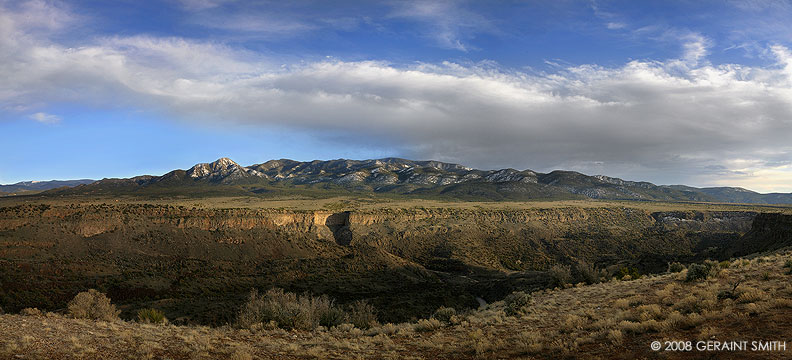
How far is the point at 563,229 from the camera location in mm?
86688

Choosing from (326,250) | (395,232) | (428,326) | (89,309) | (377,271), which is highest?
(428,326)

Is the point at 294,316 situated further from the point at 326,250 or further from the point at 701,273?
the point at 326,250

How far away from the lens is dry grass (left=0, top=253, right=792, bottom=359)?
10.2 meters

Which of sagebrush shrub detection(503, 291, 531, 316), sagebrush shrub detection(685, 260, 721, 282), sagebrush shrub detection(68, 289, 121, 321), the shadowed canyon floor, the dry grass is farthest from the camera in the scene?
sagebrush shrub detection(68, 289, 121, 321)

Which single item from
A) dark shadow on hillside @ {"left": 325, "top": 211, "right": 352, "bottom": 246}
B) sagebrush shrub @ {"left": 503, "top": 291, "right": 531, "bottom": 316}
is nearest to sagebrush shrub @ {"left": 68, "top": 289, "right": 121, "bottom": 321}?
sagebrush shrub @ {"left": 503, "top": 291, "right": 531, "bottom": 316}

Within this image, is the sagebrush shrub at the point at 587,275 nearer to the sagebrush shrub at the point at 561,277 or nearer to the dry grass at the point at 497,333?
the sagebrush shrub at the point at 561,277

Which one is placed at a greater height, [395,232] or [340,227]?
[340,227]

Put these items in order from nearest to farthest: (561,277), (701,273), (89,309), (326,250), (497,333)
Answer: (497,333) → (701,273) → (89,309) → (561,277) → (326,250)

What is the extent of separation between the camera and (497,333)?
14.4m

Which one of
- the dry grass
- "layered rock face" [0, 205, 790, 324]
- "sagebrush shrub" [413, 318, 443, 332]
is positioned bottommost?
"layered rock face" [0, 205, 790, 324]

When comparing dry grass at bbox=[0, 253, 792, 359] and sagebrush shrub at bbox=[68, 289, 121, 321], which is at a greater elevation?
dry grass at bbox=[0, 253, 792, 359]

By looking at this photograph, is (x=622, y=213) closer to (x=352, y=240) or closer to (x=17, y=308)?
(x=352, y=240)

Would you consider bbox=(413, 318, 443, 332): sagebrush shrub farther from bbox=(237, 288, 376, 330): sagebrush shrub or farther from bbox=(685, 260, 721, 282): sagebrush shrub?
bbox=(685, 260, 721, 282): sagebrush shrub

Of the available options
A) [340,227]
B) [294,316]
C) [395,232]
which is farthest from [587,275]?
[340,227]
